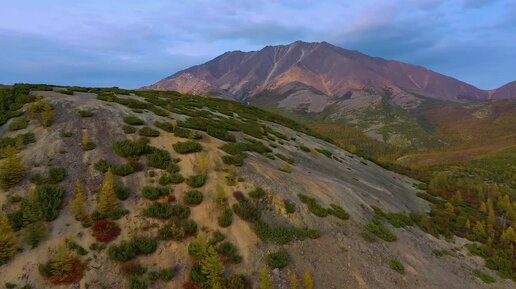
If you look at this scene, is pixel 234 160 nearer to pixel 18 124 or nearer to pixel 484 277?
pixel 18 124

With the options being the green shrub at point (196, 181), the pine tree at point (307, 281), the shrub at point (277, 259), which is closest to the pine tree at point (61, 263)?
the green shrub at point (196, 181)

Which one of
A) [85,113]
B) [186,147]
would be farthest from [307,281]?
[85,113]

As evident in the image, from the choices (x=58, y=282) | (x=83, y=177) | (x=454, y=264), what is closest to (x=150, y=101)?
(x=83, y=177)

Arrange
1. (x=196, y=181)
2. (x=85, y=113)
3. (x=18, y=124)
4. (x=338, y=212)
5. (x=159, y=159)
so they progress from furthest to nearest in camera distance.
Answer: (x=85, y=113), (x=18, y=124), (x=338, y=212), (x=159, y=159), (x=196, y=181)

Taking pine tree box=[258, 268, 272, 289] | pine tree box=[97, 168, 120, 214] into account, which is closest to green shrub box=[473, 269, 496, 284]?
pine tree box=[258, 268, 272, 289]

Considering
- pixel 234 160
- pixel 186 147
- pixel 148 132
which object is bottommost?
pixel 234 160

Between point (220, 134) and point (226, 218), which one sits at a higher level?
point (220, 134)

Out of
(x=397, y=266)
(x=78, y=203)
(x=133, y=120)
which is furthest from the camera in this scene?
(x=133, y=120)

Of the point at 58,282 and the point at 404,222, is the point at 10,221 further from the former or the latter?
the point at 404,222
